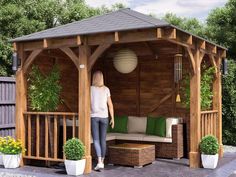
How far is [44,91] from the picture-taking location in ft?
23.9

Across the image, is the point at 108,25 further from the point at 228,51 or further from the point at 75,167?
the point at 228,51

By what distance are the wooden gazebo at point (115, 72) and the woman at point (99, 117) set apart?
166 mm

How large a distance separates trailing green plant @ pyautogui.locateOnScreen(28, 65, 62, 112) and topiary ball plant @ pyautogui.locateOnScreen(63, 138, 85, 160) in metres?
1.13

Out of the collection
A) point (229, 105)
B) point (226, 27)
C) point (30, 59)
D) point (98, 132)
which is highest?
point (226, 27)

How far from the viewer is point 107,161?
7.82 m

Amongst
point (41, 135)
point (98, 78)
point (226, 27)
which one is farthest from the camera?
point (226, 27)

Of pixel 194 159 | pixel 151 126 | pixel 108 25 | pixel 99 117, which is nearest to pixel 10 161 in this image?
pixel 99 117

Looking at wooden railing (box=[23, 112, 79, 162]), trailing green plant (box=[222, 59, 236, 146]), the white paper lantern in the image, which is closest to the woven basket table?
wooden railing (box=[23, 112, 79, 162])

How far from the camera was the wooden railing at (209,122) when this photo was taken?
7.86 meters

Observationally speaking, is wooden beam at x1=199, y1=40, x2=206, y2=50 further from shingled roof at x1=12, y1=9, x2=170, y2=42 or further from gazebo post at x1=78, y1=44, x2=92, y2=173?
gazebo post at x1=78, y1=44, x2=92, y2=173

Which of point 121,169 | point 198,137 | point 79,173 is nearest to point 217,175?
point 198,137

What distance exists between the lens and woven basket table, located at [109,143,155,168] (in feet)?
23.6

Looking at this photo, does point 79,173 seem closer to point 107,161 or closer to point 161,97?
point 107,161

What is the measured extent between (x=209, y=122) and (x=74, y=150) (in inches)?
123
